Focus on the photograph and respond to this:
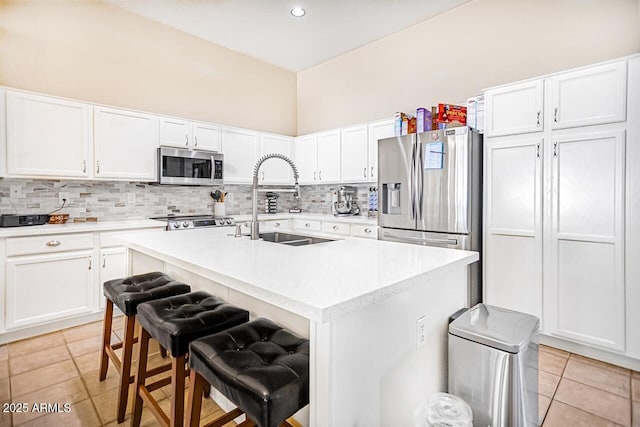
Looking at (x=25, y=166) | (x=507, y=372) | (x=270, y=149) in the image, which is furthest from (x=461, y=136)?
(x=25, y=166)

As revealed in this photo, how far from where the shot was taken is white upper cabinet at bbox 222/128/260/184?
14.0 ft

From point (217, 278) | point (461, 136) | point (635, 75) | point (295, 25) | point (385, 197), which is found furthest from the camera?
point (295, 25)

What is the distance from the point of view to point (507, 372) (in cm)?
129

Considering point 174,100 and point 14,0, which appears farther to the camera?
point 174,100

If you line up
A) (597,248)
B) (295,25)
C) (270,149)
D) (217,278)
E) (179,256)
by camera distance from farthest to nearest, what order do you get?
(270,149), (295,25), (597,248), (179,256), (217,278)

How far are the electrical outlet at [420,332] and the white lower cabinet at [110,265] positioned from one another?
9.60ft

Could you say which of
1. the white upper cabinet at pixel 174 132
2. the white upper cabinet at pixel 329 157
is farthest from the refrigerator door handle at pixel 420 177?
the white upper cabinet at pixel 174 132

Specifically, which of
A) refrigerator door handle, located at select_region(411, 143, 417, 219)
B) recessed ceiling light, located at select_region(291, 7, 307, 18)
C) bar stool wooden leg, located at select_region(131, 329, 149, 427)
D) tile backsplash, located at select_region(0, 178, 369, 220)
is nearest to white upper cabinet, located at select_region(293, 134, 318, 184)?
tile backsplash, located at select_region(0, 178, 369, 220)

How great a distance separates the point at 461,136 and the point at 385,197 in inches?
35.8

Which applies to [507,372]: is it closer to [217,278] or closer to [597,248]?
[217,278]

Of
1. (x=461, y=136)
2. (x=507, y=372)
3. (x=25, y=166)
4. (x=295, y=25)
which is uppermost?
(x=295, y=25)

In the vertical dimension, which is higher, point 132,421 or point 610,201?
point 610,201

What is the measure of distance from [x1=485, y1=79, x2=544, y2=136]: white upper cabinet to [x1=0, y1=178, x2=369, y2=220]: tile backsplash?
187 centimetres

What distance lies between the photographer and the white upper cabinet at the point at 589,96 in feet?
7.23
